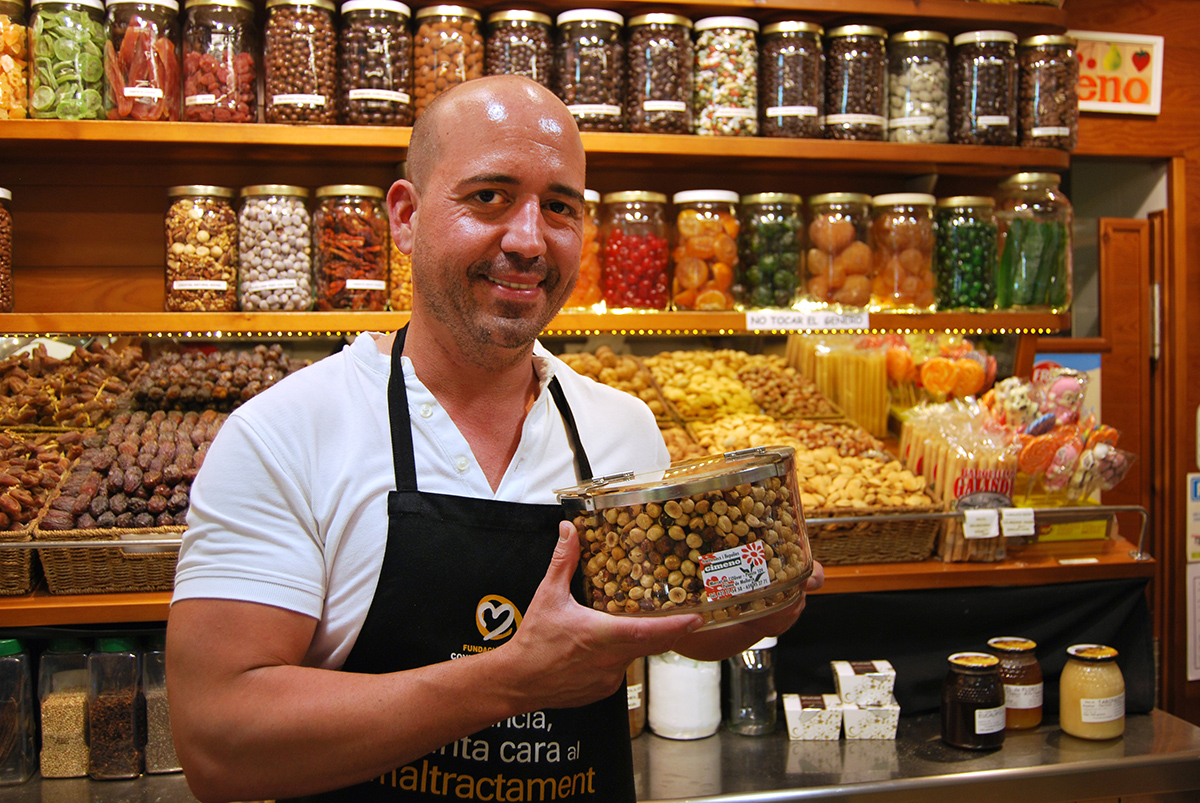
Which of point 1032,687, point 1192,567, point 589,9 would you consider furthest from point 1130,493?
point 589,9

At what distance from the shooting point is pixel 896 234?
7.75ft

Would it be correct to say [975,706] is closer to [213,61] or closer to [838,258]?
[838,258]

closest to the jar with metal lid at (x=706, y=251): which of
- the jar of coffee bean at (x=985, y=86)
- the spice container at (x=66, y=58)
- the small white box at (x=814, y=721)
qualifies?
the jar of coffee bean at (x=985, y=86)

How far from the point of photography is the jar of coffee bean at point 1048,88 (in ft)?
7.88

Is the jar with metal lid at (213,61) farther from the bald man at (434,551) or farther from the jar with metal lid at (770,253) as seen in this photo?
the jar with metal lid at (770,253)

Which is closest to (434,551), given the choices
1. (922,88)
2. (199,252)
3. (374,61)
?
(199,252)

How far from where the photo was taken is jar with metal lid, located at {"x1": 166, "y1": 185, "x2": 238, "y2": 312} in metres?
2.08

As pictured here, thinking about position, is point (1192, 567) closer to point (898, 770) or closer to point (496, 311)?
point (898, 770)

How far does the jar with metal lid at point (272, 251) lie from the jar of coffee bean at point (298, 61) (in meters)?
0.18

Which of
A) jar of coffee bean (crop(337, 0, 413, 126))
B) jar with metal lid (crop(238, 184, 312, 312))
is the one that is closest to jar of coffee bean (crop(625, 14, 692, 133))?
jar of coffee bean (crop(337, 0, 413, 126))

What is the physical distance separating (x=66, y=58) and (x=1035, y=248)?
94.2 inches

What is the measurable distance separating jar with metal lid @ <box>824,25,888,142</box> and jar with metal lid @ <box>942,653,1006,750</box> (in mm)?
1331

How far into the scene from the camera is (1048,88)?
241cm

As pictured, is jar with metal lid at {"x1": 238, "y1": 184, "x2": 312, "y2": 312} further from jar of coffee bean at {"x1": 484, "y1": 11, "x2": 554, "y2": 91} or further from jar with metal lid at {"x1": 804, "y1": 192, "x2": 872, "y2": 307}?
jar with metal lid at {"x1": 804, "y1": 192, "x2": 872, "y2": 307}
